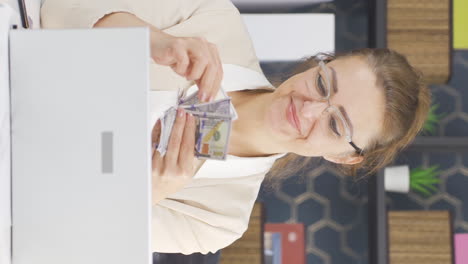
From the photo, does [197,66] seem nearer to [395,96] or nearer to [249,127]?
[249,127]

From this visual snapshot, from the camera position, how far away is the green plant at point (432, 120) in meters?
2.73

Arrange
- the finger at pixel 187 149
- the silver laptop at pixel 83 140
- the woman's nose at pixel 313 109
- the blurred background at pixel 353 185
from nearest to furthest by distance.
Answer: the silver laptop at pixel 83 140 < the finger at pixel 187 149 < the woman's nose at pixel 313 109 < the blurred background at pixel 353 185

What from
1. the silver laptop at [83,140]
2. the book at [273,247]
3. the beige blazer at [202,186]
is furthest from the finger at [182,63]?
the book at [273,247]

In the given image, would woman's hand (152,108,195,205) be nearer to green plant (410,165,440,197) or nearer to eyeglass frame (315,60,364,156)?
eyeglass frame (315,60,364,156)

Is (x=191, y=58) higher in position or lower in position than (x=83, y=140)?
higher

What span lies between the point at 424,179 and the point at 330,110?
1.52 metres

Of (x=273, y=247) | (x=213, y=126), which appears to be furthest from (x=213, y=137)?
(x=273, y=247)

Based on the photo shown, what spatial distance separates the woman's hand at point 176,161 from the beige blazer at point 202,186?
0.31 m

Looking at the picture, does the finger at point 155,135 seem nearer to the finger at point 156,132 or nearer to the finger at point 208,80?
the finger at point 156,132

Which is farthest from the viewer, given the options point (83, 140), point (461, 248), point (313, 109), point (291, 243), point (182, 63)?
point (291, 243)

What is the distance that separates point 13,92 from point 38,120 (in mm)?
71

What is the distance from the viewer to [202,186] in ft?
5.38

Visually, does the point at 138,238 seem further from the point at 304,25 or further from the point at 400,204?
the point at 400,204

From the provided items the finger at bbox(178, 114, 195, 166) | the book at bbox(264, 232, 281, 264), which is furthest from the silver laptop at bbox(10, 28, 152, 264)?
the book at bbox(264, 232, 281, 264)
